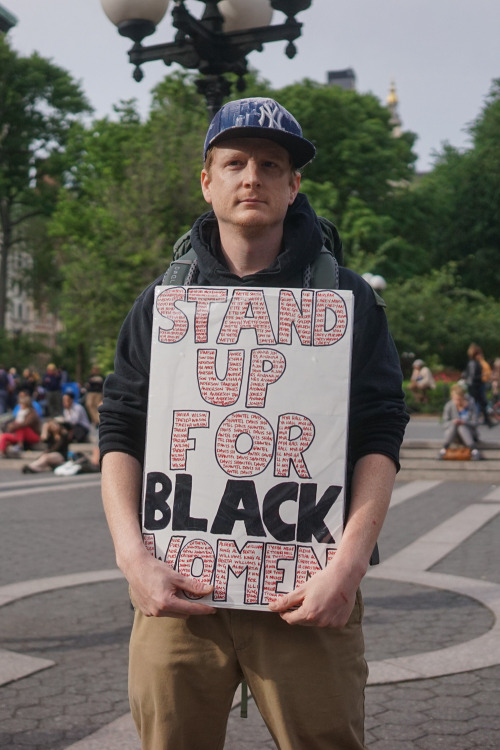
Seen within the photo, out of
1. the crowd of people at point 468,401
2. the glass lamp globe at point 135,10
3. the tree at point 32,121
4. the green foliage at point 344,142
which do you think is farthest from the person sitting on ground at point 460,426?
the tree at point 32,121

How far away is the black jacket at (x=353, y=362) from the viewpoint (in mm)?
2078

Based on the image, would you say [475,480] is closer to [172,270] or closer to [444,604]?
[444,604]

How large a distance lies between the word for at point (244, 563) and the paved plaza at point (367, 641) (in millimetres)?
1872

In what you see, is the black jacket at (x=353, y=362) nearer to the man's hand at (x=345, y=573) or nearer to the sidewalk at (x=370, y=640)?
the man's hand at (x=345, y=573)

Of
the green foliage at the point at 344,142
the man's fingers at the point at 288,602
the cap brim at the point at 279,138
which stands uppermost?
the green foliage at the point at 344,142

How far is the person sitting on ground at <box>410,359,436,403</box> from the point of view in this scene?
92.9 ft

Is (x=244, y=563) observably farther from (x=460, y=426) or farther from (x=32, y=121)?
(x=32, y=121)

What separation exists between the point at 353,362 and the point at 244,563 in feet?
1.61

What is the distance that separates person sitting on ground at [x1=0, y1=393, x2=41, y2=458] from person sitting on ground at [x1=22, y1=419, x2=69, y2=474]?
45.2 inches

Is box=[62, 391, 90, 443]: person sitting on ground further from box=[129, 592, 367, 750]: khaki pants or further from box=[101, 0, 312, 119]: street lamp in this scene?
box=[129, 592, 367, 750]: khaki pants

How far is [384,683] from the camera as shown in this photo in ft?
14.0

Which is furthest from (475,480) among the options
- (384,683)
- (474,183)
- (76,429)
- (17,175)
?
(474,183)

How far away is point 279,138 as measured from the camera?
2.05 m

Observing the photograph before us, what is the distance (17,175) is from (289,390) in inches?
1650
